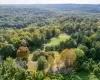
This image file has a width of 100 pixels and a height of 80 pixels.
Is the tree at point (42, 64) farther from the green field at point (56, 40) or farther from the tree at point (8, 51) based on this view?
the green field at point (56, 40)

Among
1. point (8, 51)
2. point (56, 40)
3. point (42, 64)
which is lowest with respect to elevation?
point (56, 40)

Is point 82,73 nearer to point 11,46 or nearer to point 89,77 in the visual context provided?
point 89,77

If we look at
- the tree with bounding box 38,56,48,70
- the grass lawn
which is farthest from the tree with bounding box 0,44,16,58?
the grass lawn

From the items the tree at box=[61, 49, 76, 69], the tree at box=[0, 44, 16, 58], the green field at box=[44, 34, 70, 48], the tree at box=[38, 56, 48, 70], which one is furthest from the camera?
the green field at box=[44, 34, 70, 48]

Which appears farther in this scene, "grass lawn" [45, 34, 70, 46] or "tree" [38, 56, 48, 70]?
"grass lawn" [45, 34, 70, 46]

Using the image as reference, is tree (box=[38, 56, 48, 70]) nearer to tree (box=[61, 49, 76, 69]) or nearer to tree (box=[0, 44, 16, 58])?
tree (box=[61, 49, 76, 69])

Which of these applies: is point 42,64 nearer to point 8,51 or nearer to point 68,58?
point 68,58

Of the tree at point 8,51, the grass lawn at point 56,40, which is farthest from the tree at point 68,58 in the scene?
the grass lawn at point 56,40

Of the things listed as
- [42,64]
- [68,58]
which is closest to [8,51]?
[42,64]
